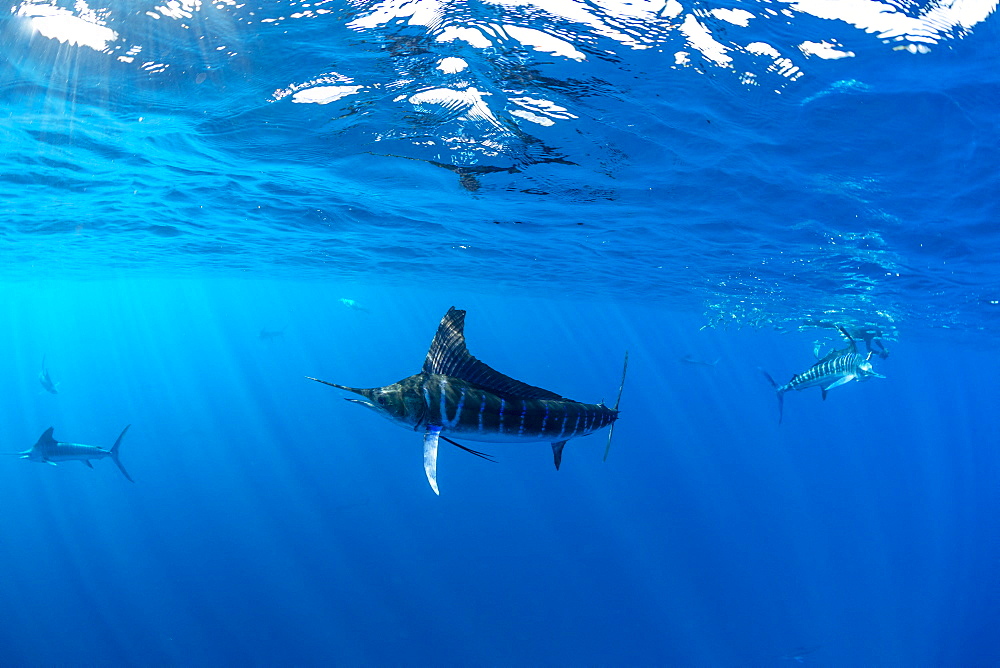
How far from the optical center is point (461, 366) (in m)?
3.42

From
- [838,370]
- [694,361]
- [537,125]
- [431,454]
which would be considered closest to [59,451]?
[537,125]

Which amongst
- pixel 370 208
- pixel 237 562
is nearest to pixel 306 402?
pixel 237 562

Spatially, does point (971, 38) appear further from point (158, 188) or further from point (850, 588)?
point (850, 588)

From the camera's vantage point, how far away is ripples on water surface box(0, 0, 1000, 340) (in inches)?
274

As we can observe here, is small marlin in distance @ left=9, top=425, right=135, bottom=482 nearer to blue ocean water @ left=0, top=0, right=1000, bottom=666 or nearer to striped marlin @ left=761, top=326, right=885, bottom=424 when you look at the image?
blue ocean water @ left=0, top=0, right=1000, bottom=666

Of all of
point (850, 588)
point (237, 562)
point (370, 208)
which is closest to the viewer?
point (370, 208)

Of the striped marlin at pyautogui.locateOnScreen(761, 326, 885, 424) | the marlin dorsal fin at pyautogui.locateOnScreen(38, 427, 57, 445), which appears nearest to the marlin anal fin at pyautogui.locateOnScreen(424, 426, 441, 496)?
the striped marlin at pyautogui.locateOnScreen(761, 326, 885, 424)

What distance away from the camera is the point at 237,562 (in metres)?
23.7

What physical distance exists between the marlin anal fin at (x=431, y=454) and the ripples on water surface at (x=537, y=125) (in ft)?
19.4

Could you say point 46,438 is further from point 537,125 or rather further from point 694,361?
point 694,361

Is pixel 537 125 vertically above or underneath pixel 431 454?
above

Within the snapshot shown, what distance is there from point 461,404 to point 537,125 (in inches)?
325

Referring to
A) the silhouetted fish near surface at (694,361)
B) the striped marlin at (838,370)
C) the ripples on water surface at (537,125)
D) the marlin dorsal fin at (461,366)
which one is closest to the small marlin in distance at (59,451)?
the ripples on water surface at (537,125)

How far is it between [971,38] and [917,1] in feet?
4.30
